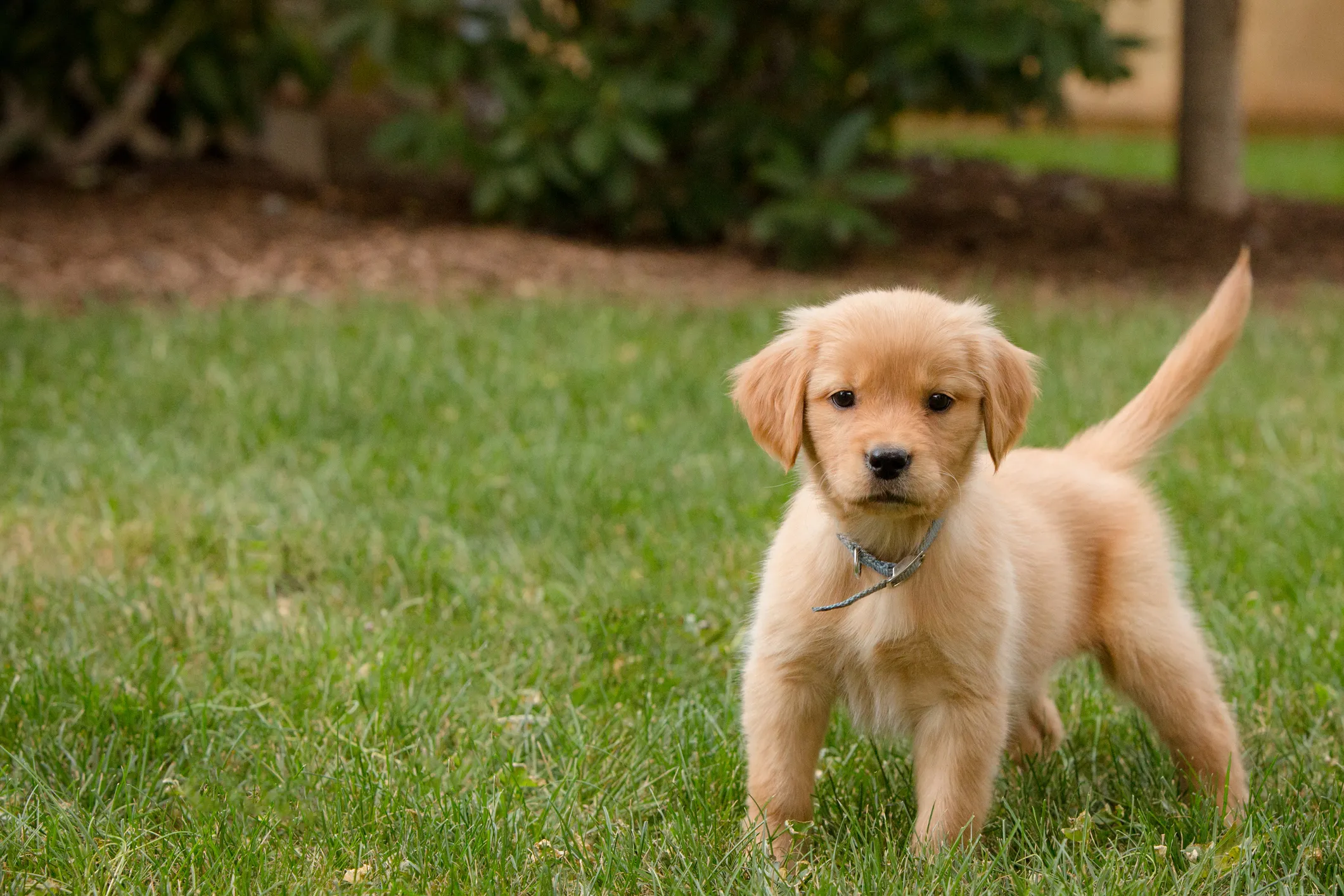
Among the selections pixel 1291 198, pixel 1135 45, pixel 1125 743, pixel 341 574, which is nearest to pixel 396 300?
pixel 341 574

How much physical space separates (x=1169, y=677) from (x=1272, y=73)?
17784mm

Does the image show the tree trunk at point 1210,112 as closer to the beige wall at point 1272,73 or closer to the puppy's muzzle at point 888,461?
the puppy's muzzle at point 888,461

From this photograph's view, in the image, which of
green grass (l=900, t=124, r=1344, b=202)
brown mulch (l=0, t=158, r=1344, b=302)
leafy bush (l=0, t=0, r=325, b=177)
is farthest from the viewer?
green grass (l=900, t=124, r=1344, b=202)

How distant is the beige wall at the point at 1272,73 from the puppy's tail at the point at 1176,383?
15962 mm

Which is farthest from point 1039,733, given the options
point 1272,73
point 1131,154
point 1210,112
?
point 1272,73

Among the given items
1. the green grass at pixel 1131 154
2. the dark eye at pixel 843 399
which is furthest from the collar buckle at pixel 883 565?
the green grass at pixel 1131 154

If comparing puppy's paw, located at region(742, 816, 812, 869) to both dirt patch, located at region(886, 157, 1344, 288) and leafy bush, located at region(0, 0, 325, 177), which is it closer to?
dirt patch, located at region(886, 157, 1344, 288)

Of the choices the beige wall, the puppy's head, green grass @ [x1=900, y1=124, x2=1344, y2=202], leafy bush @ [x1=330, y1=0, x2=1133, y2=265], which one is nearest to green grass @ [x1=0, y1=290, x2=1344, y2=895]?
the puppy's head

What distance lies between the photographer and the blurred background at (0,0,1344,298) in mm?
7301

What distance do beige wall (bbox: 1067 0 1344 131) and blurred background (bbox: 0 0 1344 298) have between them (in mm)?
8769

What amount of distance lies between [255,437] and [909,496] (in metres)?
3.07

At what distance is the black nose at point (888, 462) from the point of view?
235 cm

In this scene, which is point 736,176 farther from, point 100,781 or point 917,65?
point 100,781

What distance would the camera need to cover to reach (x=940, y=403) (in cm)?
247
